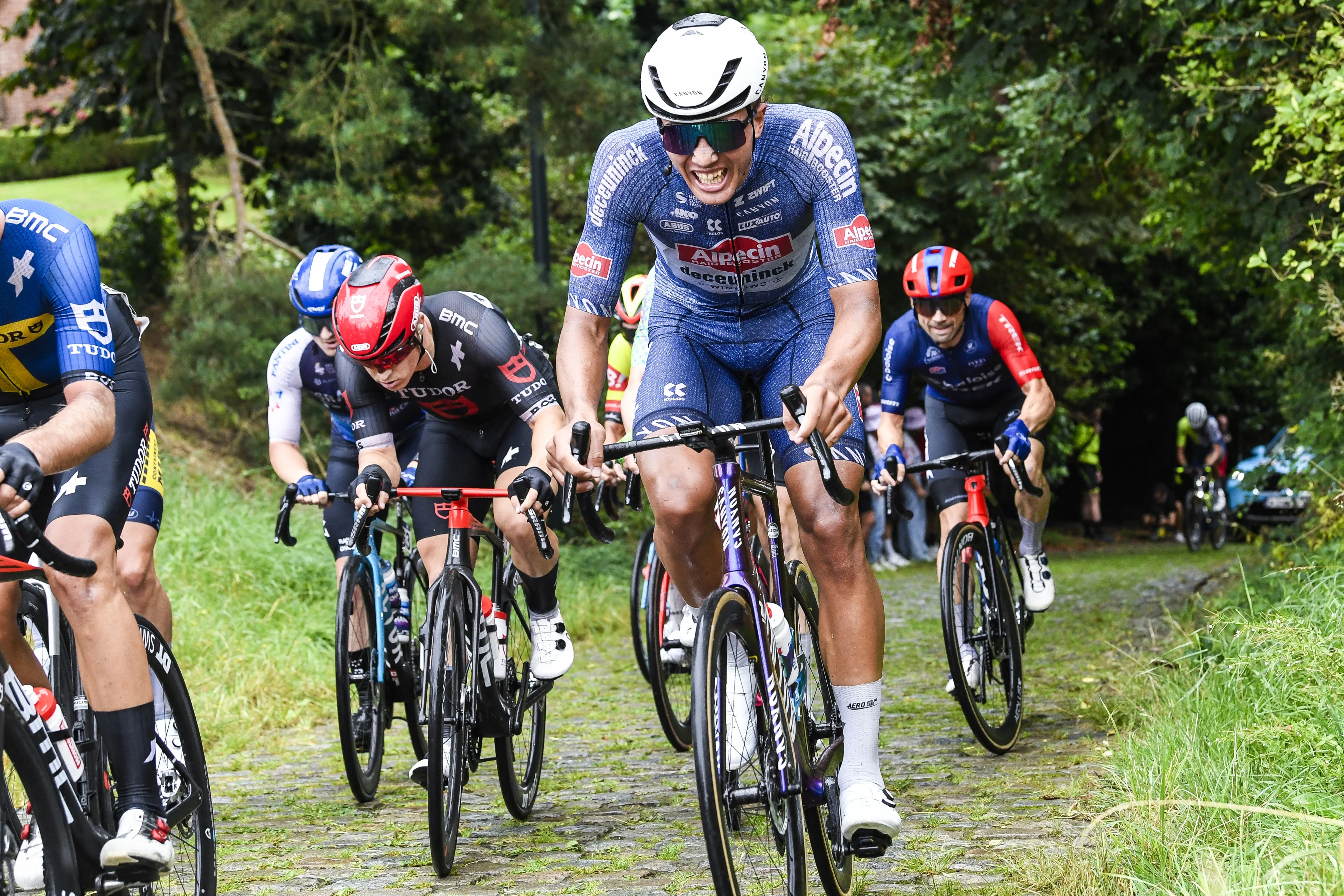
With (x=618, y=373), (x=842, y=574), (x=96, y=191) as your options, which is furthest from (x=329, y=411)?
(x=96, y=191)

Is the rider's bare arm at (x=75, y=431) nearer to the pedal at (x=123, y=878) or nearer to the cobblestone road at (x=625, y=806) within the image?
the pedal at (x=123, y=878)

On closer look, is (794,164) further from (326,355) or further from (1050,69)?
(1050,69)

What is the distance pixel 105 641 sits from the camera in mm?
3783

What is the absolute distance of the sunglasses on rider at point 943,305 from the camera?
6852mm

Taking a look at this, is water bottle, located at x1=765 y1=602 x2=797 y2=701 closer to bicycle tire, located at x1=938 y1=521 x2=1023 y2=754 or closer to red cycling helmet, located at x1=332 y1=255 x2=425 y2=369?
red cycling helmet, located at x1=332 y1=255 x2=425 y2=369

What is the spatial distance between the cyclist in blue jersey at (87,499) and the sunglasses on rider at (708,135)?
1.56 meters

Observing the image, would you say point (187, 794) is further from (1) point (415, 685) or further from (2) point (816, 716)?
(1) point (415, 685)

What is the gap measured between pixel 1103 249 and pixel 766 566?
16447mm

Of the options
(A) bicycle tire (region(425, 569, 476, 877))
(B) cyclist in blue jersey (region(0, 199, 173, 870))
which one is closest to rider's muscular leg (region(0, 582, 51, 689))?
(B) cyclist in blue jersey (region(0, 199, 173, 870))

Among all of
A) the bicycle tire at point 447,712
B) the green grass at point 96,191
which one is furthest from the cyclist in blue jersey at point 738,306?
the green grass at point 96,191

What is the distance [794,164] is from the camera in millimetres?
3996

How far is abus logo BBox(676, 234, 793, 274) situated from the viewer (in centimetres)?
417

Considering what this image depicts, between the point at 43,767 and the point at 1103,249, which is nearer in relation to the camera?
the point at 43,767

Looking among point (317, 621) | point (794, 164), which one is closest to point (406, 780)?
point (317, 621)
